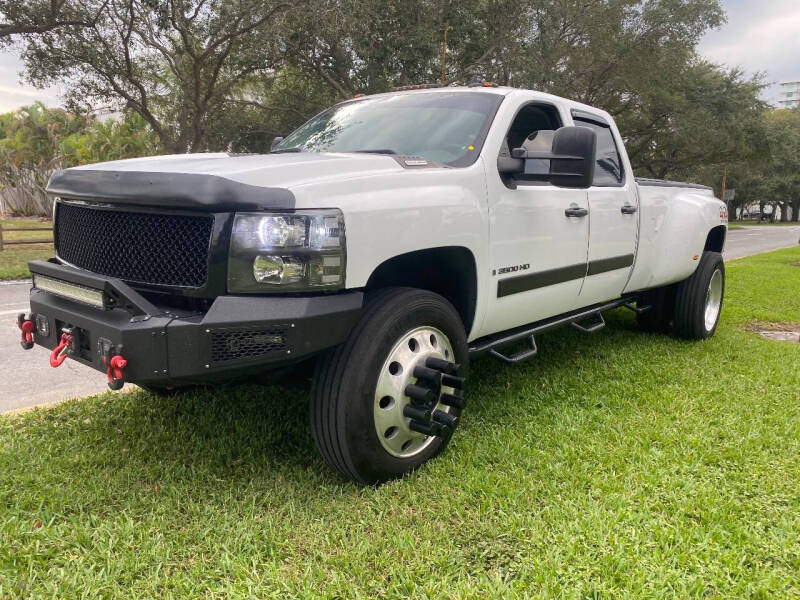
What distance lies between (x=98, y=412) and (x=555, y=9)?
18273mm

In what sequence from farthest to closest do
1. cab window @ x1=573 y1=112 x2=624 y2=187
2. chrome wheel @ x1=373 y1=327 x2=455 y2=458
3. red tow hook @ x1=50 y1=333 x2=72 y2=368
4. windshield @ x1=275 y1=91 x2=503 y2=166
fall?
cab window @ x1=573 y1=112 x2=624 y2=187 < windshield @ x1=275 y1=91 x2=503 y2=166 < chrome wheel @ x1=373 y1=327 x2=455 y2=458 < red tow hook @ x1=50 y1=333 x2=72 y2=368

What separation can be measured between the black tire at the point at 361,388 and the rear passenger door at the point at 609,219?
1755 mm

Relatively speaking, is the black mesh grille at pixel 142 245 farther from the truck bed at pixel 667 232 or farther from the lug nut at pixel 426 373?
the truck bed at pixel 667 232

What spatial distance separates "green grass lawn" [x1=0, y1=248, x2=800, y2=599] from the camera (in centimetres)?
216

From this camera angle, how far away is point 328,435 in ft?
8.53

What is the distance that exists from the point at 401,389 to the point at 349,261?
64 centimetres

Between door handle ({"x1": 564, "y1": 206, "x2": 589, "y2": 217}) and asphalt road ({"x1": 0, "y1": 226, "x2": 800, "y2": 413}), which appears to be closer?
door handle ({"x1": 564, "y1": 206, "x2": 589, "y2": 217})

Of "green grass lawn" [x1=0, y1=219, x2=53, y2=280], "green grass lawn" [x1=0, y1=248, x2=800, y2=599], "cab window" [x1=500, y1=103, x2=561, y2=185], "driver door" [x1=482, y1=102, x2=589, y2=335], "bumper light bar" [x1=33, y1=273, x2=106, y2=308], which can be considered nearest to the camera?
"green grass lawn" [x1=0, y1=248, x2=800, y2=599]

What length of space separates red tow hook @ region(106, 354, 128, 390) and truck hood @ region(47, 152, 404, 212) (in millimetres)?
577

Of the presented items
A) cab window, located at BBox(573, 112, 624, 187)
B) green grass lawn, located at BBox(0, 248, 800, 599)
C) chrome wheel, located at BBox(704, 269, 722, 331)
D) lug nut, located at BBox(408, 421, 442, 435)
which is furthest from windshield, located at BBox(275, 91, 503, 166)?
chrome wheel, located at BBox(704, 269, 722, 331)

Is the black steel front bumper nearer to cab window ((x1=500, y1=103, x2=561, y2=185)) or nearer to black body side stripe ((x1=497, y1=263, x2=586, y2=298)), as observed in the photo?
black body side stripe ((x1=497, y1=263, x2=586, y2=298))

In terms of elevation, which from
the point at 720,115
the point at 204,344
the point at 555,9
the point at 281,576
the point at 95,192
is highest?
the point at 555,9

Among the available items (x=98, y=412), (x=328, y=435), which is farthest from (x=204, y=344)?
(x=98, y=412)

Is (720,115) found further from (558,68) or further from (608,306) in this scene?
(608,306)
